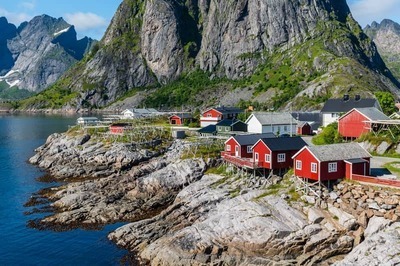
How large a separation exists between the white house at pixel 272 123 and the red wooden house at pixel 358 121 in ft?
50.7

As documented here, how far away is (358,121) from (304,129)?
19.7 meters

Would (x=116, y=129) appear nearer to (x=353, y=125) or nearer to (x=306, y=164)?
(x=353, y=125)

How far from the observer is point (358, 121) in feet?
213

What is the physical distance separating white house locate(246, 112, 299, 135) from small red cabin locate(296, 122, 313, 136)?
870 millimetres

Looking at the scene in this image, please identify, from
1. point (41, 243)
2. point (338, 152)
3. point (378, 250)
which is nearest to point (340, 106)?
point (338, 152)

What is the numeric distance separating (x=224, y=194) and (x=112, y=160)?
33.9 metres

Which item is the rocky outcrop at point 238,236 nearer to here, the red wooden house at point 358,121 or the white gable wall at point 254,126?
the red wooden house at point 358,121

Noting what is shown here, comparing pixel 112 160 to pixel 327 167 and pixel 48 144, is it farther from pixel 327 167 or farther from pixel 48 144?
pixel 327 167

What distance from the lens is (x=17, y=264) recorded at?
41.7 metres

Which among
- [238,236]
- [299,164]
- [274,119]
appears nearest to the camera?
[238,236]

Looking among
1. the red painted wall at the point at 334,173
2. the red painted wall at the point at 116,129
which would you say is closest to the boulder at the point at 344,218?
the red painted wall at the point at 334,173

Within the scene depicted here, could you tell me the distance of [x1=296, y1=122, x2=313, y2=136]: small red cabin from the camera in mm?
83938

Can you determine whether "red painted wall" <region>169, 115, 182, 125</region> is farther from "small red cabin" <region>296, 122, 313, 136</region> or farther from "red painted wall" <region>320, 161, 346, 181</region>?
"red painted wall" <region>320, 161, 346, 181</region>

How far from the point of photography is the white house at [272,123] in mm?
81812
